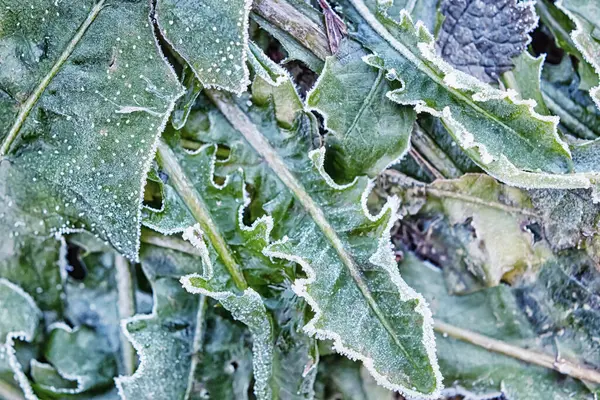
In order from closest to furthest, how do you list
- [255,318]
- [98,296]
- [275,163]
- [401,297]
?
[401,297] → [255,318] → [275,163] → [98,296]

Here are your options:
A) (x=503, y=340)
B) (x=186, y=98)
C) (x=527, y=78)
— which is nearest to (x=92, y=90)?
(x=186, y=98)

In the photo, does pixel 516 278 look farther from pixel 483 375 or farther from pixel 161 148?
pixel 161 148

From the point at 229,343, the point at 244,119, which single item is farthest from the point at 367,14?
the point at 229,343

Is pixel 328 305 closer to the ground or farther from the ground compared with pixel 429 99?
closer to the ground

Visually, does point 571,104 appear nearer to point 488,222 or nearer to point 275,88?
point 488,222

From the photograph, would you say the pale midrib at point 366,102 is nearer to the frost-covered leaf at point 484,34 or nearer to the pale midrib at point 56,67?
the frost-covered leaf at point 484,34

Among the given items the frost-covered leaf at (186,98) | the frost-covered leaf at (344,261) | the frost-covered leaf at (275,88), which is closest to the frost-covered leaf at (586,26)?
the frost-covered leaf at (344,261)
